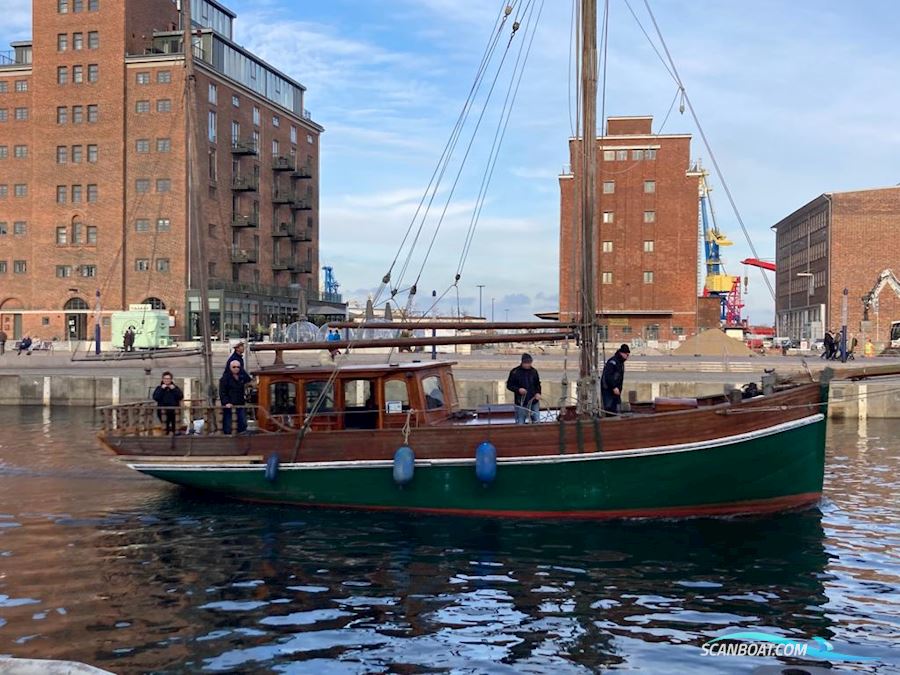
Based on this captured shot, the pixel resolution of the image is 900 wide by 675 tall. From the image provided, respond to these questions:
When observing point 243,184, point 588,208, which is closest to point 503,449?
point 588,208

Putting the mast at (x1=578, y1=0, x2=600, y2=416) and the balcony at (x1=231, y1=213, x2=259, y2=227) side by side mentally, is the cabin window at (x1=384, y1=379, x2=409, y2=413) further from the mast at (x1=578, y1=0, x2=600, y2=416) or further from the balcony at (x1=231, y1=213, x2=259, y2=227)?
the balcony at (x1=231, y1=213, x2=259, y2=227)

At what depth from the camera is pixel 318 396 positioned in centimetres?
1492

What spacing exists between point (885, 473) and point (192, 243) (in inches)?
2159

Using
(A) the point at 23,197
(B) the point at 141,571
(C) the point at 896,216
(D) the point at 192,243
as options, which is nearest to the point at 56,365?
(D) the point at 192,243

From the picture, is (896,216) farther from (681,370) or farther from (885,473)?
(885,473)

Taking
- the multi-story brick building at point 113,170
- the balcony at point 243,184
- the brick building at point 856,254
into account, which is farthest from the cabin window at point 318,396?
the brick building at point 856,254

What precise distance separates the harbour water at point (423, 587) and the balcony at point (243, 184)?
183ft

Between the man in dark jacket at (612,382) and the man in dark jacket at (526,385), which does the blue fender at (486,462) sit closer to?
the man in dark jacket at (526,385)

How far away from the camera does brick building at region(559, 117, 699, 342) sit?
7125 cm

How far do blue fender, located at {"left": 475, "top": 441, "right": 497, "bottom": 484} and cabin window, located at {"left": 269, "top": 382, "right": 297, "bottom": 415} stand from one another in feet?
12.4

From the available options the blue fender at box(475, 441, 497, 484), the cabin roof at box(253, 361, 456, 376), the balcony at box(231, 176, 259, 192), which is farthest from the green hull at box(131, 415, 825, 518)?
the balcony at box(231, 176, 259, 192)

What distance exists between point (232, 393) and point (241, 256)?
180 feet

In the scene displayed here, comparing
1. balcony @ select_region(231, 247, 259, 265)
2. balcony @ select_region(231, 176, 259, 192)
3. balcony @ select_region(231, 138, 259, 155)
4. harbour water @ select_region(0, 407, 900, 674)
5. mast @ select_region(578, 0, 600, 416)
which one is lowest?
harbour water @ select_region(0, 407, 900, 674)

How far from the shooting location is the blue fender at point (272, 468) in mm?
14398
